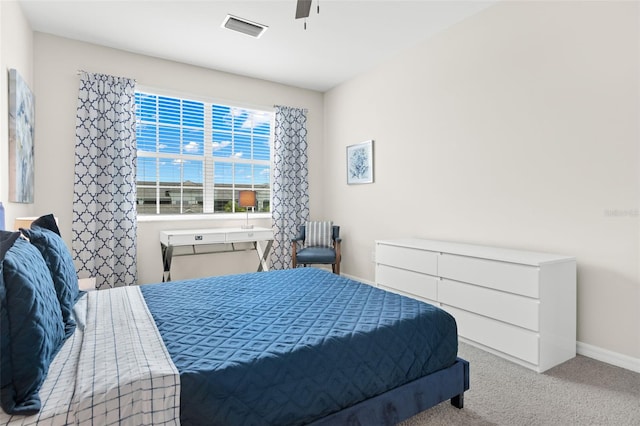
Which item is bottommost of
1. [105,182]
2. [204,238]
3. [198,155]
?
[204,238]

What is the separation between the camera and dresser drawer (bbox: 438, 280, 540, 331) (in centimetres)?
224

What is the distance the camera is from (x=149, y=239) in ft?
13.3

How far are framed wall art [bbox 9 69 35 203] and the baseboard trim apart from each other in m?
4.39

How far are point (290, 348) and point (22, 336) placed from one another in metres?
0.87

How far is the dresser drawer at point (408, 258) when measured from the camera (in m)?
2.98

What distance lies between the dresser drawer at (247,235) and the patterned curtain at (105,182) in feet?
3.46

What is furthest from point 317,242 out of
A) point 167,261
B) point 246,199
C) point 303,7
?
point 303,7

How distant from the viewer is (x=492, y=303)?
97.3 inches

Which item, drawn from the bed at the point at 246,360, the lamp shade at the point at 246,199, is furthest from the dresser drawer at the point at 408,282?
the lamp shade at the point at 246,199

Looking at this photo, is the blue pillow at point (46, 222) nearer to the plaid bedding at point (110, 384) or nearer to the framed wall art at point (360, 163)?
the plaid bedding at point (110, 384)

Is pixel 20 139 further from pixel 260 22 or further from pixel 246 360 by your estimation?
pixel 246 360

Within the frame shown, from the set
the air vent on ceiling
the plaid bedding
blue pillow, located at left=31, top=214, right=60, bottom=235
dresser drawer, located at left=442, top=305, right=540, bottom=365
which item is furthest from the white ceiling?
the plaid bedding

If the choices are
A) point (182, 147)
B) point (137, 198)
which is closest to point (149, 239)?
point (137, 198)

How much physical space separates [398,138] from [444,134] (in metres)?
0.65
